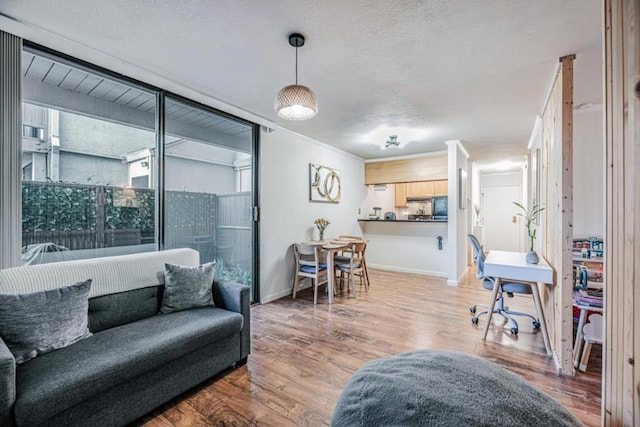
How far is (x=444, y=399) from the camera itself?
93 cm

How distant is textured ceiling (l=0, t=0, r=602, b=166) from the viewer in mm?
1710

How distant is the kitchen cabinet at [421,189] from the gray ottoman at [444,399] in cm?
565

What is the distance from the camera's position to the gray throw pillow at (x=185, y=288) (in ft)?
7.32

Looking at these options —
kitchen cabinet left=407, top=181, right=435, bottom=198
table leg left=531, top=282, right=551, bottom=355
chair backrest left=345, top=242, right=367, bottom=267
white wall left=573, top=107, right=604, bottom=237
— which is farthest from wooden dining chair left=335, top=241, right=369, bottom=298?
kitchen cabinet left=407, top=181, right=435, bottom=198

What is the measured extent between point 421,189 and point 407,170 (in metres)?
1.01

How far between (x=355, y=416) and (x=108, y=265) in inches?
80.5

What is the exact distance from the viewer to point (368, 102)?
10.3ft

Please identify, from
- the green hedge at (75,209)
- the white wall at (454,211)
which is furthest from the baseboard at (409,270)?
the green hedge at (75,209)

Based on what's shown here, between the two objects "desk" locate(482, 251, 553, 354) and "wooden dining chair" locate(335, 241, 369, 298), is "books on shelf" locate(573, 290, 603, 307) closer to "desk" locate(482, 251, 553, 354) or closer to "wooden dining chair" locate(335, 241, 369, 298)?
"desk" locate(482, 251, 553, 354)

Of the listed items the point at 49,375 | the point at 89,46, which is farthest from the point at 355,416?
the point at 89,46

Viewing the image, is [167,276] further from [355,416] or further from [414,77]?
[414,77]

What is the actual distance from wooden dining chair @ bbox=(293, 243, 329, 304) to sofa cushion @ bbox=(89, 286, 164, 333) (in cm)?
205

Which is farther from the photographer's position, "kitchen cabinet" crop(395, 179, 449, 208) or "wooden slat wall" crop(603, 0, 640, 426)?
"kitchen cabinet" crop(395, 179, 449, 208)

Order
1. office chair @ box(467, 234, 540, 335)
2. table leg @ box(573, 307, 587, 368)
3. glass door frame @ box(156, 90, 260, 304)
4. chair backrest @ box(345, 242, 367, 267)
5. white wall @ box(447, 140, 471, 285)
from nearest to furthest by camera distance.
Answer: table leg @ box(573, 307, 587, 368)
glass door frame @ box(156, 90, 260, 304)
office chair @ box(467, 234, 540, 335)
chair backrest @ box(345, 242, 367, 267)
white wall @ box(447, 140, 471, 285)
